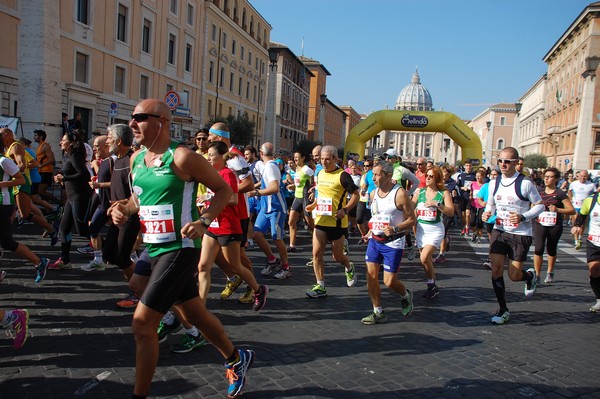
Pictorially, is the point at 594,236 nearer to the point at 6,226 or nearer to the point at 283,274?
the point at 283,274

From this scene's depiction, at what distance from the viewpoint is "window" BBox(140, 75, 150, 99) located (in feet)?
103

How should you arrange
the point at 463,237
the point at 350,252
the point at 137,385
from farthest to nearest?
the point at 463,237 < the point at 350,252 < the point at 137,385

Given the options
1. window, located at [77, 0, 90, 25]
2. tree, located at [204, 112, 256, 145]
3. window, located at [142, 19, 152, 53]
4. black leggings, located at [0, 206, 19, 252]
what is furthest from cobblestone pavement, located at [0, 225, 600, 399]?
tree, located at [204, 112, 256, 145]

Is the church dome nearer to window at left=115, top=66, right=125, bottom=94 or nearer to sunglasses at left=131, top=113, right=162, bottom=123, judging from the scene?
window at left=115, top=66, right=125, bottom=94

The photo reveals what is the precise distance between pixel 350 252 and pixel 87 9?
69.5 ft

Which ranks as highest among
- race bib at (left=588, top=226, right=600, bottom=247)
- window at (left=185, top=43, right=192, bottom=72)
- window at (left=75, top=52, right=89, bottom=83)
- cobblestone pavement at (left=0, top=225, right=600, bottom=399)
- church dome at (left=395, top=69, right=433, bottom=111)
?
church dome at (left=395, top=69, right=433, bottom=111)

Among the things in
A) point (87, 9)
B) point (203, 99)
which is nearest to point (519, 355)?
point (87, 9)

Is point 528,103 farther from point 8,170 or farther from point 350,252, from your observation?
point 8,170

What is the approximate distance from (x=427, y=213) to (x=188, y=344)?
4.27 metres

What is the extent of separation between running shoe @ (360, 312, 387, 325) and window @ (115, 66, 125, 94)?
26.3m

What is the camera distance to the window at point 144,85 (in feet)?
103

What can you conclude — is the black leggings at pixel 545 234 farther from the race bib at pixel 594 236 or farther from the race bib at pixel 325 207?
the race bib at pixel 325 207

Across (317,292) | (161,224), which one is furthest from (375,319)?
(161,224)

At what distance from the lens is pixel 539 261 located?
8344 mm
